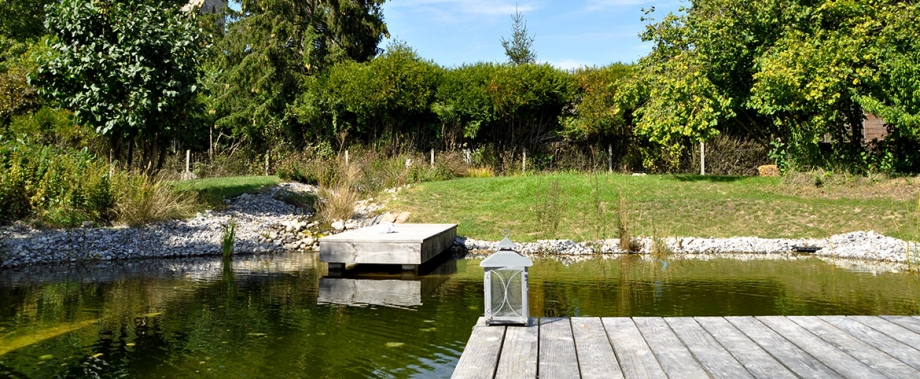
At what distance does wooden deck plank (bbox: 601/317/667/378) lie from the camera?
295 cm

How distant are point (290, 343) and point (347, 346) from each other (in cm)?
44

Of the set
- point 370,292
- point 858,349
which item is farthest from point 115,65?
point 858,349

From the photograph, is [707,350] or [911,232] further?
[911,232]

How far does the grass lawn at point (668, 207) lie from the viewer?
1107cm

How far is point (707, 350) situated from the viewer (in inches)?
130

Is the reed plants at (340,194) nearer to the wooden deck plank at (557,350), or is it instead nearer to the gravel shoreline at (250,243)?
the gravel shoreline at (250,243)

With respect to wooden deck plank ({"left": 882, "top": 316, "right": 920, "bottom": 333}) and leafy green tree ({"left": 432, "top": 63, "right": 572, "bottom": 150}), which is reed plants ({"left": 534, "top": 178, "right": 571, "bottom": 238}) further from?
wooden deck plank ({"left": 882, "top": 316, "right": 920, "bottom": 333})

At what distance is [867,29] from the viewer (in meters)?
12.9

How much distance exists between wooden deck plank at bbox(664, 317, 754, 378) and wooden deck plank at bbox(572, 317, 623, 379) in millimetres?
393

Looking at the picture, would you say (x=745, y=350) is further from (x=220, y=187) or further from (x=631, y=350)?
(x=220, y=187)

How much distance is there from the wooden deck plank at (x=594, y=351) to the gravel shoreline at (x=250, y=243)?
6566 millimetres

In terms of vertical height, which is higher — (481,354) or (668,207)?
(668,207)

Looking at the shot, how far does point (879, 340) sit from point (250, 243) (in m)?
9.07

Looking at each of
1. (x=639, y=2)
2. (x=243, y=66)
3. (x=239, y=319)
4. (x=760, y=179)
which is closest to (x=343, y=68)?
(x=243, y=66)
